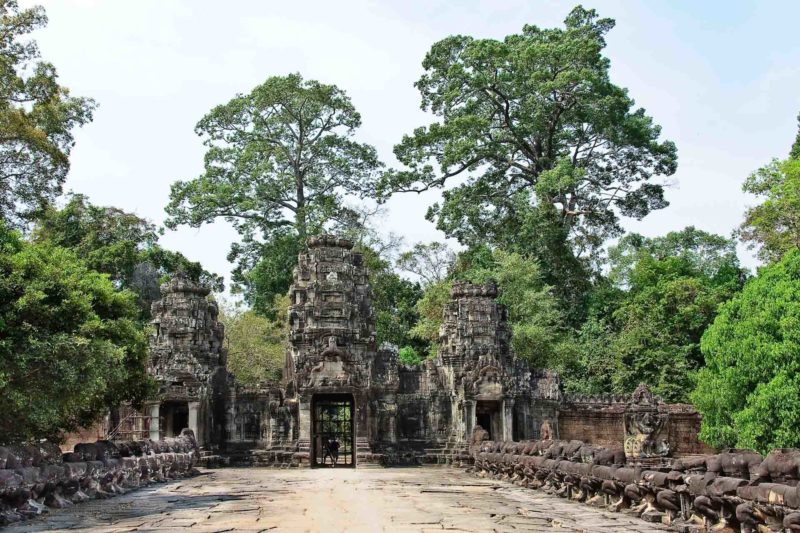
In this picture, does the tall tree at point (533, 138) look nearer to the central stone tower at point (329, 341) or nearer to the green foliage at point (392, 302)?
the green foliage at point (392, 302)

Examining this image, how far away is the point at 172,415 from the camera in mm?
27219

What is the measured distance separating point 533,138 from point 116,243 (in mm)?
21536

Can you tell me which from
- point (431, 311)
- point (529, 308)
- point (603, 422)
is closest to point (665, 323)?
point (529, 308)

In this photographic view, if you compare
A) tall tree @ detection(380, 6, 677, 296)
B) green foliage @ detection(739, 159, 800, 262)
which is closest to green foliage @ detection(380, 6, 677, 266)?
tall tree @ detection(380, 6, 677, 296)

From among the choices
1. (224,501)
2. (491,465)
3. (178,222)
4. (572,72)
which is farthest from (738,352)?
(178,222)

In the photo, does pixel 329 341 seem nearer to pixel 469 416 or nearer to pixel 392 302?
pixel 469 416

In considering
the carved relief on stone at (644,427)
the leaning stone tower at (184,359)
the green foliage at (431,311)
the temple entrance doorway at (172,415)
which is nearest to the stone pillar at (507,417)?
the carved relief on stone at (644,427)

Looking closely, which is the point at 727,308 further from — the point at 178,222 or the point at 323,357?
the point at 178,222

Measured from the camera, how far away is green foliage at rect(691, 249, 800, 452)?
808 inches

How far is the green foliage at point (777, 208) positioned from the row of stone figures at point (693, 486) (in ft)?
59.7

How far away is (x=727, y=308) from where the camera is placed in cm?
2388

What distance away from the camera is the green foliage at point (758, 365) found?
20.5m

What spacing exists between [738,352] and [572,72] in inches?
853

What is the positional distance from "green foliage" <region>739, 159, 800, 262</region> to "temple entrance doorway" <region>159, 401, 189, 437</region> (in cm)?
2090
